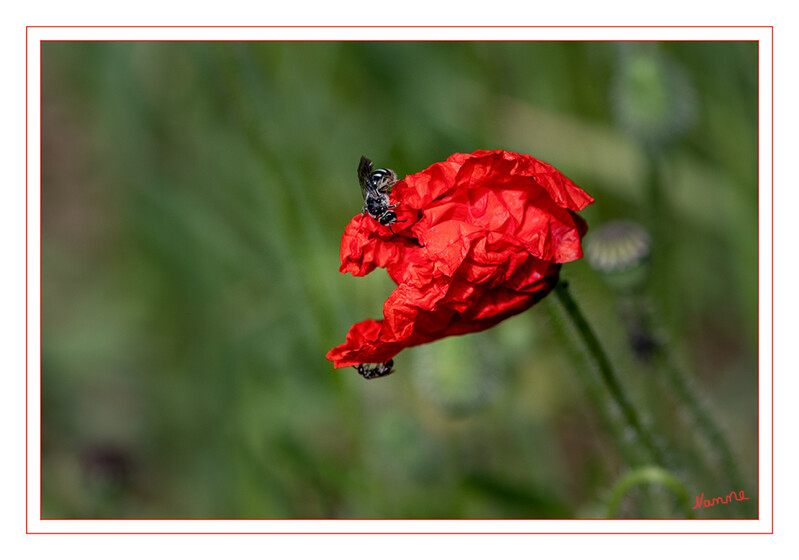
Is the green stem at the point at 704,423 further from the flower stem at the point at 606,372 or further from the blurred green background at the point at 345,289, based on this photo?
the flower stem at the point at 606,372

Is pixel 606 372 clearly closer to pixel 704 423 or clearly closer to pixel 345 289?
pixel 704 423

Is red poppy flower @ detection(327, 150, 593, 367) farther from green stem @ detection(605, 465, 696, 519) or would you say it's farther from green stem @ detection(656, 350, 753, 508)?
green stem @ detection(656, 350, 753, 508)

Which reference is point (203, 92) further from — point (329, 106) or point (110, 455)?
point (110, 455)

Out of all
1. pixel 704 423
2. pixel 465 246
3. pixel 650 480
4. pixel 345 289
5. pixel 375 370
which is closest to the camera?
pixel 465 246
